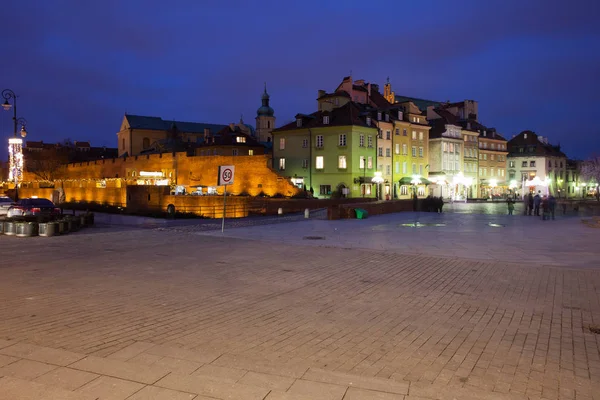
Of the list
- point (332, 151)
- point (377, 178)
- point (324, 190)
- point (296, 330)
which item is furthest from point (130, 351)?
point (324, 190)

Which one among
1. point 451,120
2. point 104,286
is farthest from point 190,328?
point 451,120

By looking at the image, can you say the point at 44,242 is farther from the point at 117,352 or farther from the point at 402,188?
the point at 402,188

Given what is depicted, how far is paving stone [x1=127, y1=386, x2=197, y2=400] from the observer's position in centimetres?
422

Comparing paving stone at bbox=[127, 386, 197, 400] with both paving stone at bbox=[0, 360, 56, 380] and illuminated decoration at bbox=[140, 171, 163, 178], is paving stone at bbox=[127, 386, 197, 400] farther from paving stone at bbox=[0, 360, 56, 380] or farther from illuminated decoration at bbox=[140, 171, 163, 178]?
illuminated decoration at bbox=[140, 171, 163, 178]

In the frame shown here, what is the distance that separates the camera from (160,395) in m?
4.27

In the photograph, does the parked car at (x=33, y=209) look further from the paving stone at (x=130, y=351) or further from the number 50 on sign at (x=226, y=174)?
the paving stone at (x=130, y=351)

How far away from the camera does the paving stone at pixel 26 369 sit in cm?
468

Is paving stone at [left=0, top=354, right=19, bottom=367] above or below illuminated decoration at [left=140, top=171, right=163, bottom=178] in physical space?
below

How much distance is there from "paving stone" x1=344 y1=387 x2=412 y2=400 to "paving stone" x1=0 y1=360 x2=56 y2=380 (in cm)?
305

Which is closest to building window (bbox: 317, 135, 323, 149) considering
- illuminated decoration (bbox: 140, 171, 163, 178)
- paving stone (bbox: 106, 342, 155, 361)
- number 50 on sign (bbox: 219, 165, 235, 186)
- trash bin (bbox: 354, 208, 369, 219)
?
illuminated decoration (bbox: 140, 171, 163, 178)

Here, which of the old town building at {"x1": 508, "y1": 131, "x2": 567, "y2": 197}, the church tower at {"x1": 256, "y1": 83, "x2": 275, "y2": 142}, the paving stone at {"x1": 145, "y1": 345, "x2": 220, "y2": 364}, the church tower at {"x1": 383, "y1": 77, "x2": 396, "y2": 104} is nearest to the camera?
the paving stone at {"x1": 145, "y1": 345, "x2": 220, "y2": 364}

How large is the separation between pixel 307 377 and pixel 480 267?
8610 mm

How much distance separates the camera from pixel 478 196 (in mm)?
85500

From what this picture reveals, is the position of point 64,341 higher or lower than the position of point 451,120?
lower
